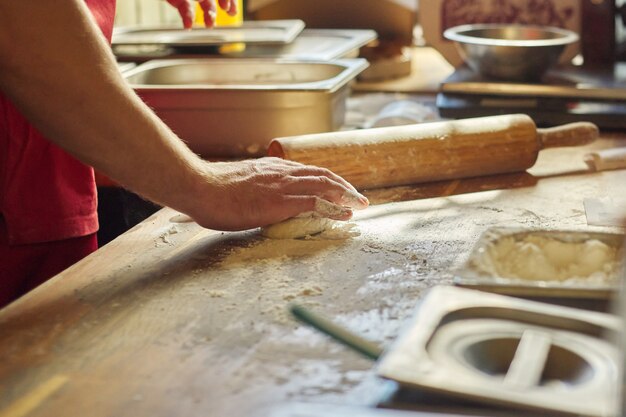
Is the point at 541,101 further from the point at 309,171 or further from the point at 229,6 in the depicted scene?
the point at 309,171

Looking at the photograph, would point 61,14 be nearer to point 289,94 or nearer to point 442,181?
point 289,94

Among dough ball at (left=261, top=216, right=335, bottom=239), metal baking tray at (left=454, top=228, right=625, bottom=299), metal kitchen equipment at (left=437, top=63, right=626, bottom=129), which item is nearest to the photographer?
metal baking tray at (left=454, top=228, right=625, bottom=299)

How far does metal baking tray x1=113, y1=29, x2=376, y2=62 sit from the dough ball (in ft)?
3.04

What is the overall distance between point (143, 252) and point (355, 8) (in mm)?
2023

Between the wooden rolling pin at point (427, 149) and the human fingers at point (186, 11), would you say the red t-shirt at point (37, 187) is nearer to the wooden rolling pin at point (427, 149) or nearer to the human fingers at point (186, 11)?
the wooden rolling pin at point (427, 149)

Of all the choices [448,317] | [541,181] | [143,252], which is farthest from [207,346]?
[541,181]

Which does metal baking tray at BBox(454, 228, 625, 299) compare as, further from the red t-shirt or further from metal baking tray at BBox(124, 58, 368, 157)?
the red t-shirt

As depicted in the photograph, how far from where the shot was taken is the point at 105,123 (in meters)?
1.17

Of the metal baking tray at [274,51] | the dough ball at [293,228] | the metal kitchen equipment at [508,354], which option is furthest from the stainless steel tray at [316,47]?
the metal kitchen equipment at [508,354]

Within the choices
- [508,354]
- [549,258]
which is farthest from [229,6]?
[508,354]

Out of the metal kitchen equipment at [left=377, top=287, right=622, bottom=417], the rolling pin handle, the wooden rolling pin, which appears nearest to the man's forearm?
the wooden rolling pin

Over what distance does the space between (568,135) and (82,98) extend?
1.07 m

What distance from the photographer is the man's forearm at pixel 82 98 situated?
1104 mm

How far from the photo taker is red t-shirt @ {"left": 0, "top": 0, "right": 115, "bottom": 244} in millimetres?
1541
